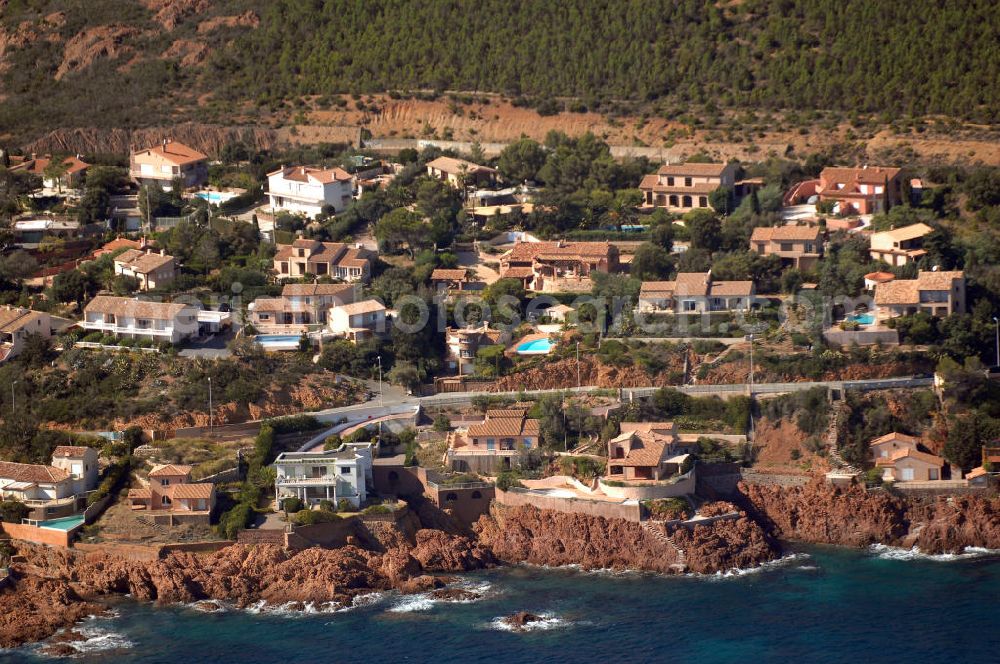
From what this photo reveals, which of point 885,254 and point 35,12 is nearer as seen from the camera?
point 885,254

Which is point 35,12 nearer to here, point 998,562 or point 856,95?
point 856,95

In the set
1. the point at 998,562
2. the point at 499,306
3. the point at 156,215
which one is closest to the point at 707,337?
the point at 499,306

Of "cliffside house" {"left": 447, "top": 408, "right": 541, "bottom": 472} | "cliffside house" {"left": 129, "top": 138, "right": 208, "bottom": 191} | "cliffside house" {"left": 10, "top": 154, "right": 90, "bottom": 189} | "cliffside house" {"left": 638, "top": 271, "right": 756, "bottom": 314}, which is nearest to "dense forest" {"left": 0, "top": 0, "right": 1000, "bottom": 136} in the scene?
"cliffside house" {"left": 10, "top": 154, "right": 90, "bottom": 189}

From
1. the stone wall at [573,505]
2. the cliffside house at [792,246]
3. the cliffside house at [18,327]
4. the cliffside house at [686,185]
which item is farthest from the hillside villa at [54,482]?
the cliffside house at [686,185]

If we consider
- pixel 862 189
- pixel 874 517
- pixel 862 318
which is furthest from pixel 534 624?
pixel 862 189

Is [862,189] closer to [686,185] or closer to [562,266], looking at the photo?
[686,185]

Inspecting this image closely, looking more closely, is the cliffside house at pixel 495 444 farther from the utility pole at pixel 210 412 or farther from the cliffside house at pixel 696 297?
the cliffside house at pixel 696 297
